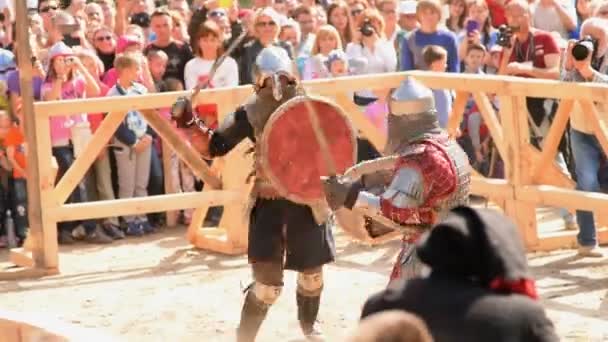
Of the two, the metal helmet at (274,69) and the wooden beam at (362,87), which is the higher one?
the metal helmet at (274,69)

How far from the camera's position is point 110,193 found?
12.3 meters

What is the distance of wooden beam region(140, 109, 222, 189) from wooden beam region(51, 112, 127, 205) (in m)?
0.23

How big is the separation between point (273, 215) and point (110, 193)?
3930 mm

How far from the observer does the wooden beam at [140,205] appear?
11.2 meters

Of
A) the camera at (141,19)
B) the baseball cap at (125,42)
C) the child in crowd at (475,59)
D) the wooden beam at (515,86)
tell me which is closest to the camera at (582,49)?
the wooden beam at (515,86)

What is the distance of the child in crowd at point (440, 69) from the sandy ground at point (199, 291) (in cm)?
99

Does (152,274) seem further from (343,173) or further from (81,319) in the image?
(343,173)

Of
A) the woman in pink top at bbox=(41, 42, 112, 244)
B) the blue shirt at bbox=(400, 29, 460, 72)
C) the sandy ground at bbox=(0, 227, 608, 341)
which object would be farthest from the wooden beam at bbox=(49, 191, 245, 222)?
the blue shirt at bbox=(400, 29, 460, 72)

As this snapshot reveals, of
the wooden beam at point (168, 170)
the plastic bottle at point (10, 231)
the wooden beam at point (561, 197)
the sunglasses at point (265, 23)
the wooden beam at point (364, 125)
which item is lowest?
the plastic bottle at point (10, 231)

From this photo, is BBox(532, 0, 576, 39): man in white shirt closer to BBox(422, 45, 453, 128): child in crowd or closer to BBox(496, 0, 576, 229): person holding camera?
BBox(496, 0, 576, 229): person holding camera

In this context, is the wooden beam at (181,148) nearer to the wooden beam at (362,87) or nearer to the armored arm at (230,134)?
the wooden beam at (362,87)

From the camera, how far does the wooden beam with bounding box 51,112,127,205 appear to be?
36.6ft

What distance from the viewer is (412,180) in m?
6.98

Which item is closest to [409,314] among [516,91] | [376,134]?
[516,91]
